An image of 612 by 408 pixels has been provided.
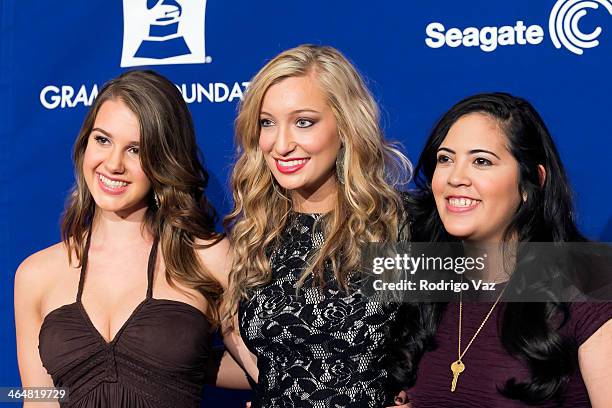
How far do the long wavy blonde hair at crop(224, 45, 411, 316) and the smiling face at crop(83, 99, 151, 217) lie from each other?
266 millimetres

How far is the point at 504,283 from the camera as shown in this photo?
2186mm

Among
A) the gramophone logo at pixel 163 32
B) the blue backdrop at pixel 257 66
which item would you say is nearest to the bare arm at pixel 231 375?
the blue backdrop at pixel 257 66

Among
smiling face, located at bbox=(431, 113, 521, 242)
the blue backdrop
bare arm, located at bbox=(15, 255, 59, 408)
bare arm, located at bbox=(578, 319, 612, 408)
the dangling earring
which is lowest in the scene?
bare arm, located at bbox=(578, 319, 612, 408)

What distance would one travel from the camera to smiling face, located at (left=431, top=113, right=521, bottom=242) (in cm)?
213

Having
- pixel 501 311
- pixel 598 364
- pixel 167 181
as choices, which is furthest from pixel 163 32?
pixel 598 364

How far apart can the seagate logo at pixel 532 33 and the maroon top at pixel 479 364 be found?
0.83 meters

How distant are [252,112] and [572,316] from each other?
35.3 inches

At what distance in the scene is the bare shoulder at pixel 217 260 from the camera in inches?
98.4

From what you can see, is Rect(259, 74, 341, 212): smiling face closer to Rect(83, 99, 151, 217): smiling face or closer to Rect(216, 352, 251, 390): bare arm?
Rect(83, 99, 151, 217): smiling face

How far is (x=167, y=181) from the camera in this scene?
8.02ft

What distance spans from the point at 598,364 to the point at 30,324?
1.39 metres

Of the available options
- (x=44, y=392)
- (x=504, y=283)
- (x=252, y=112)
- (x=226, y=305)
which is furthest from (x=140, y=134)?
(x=504, y=283)

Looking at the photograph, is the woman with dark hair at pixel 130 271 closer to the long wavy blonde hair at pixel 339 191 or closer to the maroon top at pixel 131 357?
the maroon top at pixel 131 357

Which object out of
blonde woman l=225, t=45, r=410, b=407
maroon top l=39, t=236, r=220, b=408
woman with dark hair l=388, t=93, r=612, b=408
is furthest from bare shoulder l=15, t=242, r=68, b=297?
woman with dark hair l=388, t=93, r=612, b=408
